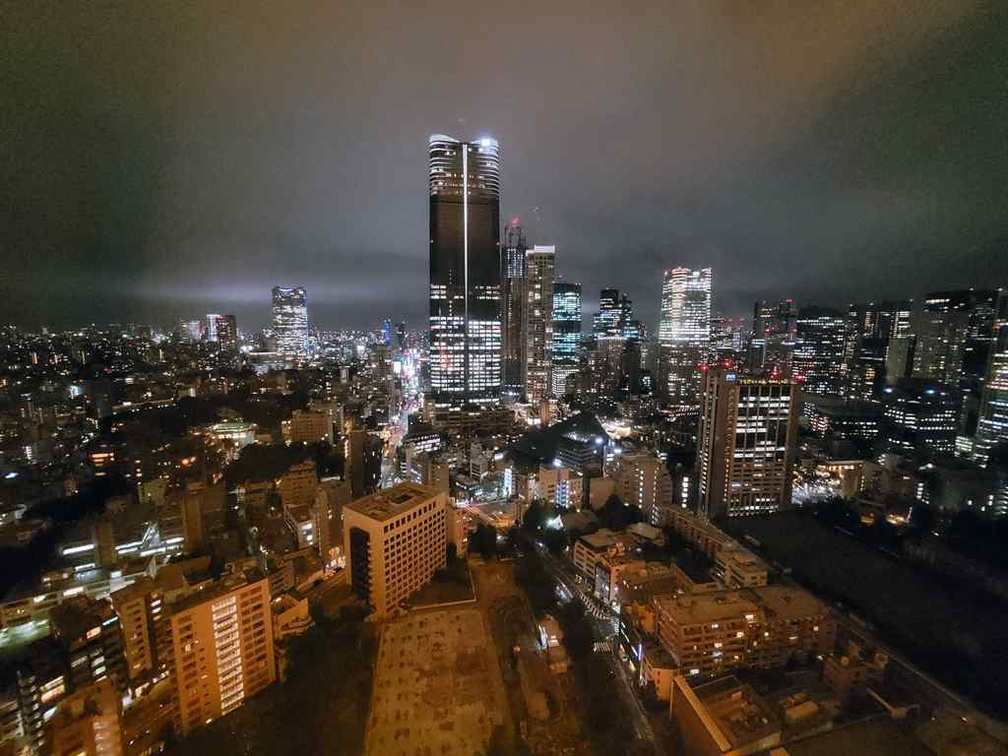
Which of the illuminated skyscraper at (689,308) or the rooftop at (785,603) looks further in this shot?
the illuminated skyscraper at (689,308)

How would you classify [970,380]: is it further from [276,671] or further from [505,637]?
[276,671]

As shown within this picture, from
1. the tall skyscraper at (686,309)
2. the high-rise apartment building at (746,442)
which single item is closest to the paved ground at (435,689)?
the high-rise apartment building at (746,442)

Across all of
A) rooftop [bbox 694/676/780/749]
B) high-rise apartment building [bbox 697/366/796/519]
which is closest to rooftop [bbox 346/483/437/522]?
rooftop [bbox 694/676/780/749]

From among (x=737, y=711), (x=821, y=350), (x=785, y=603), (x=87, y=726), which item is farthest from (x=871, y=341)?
(x=87, y=726)

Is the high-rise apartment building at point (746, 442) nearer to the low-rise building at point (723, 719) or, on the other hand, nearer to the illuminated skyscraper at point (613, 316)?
the low-rise building at point (723, 719)

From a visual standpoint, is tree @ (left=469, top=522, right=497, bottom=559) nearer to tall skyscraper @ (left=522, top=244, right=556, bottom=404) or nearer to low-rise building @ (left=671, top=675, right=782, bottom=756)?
low-rise building @ (left=671, top=675, right=782, bottom=756)

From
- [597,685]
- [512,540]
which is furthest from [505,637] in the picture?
[512,540]

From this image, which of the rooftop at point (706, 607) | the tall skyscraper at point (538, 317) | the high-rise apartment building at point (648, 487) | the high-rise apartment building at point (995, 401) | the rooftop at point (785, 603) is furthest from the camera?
the tall skyscraper at point (538, 317)
